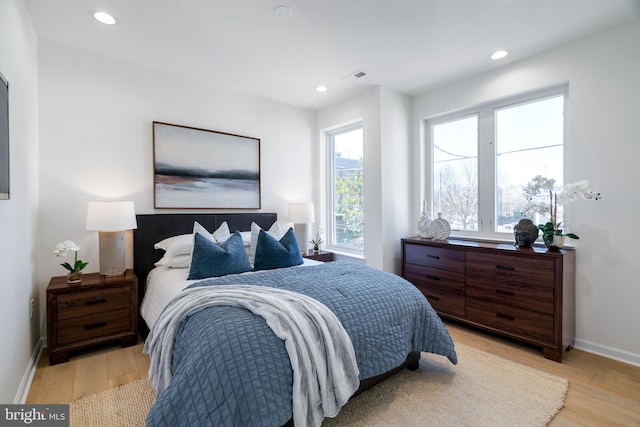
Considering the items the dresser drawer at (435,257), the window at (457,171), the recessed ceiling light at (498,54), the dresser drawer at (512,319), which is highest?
the recessed ceiling light at (498,54)

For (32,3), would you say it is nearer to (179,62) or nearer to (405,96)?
(179,62)

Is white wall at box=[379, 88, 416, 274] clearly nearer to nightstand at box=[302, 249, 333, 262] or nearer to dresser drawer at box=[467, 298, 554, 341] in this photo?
nightstand at box=[302, 249, 333, 262]

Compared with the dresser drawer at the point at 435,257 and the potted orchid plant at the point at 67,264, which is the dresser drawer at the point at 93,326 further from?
the dresser drawer at the point at 435,257

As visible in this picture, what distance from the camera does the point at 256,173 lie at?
382 centimetres

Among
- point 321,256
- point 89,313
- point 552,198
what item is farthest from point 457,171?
point 89,313

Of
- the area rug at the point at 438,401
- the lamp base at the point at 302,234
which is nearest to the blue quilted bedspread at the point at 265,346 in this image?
the area rug at the point at 438,401

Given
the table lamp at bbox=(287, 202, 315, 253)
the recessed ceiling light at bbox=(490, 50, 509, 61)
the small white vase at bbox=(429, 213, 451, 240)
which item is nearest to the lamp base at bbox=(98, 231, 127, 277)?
the table lamp at bbox=(287, 202, 315, 253)

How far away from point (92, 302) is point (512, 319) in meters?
3.54

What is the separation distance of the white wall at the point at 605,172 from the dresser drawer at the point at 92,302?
391 centimetres

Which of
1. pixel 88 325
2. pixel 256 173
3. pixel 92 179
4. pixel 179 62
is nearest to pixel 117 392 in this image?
pixel 88 325

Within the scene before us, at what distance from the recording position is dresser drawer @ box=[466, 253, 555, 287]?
96.7 inches

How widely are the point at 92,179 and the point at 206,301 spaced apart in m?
2.02

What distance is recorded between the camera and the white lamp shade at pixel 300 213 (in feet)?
12.5

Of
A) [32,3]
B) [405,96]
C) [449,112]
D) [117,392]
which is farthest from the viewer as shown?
[405,96]
